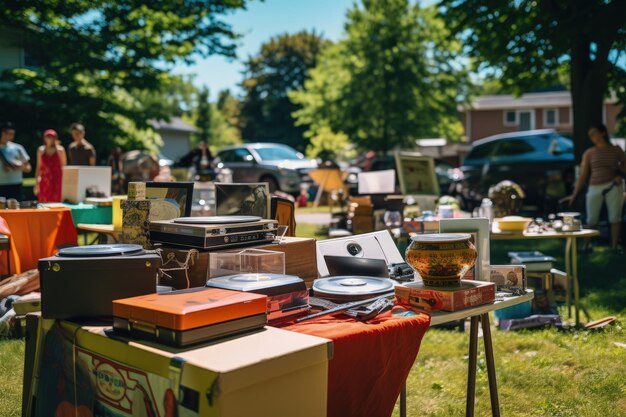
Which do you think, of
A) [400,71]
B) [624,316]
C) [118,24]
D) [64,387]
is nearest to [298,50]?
[400,71]

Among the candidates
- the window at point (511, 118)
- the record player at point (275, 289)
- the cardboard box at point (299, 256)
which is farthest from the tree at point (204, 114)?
the record player at point (275, 289)

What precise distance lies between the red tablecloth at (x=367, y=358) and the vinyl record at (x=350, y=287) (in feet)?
0.63

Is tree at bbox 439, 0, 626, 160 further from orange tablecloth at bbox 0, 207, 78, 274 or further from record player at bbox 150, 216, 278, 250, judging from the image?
record player at bbox 150, 216, 278, 250

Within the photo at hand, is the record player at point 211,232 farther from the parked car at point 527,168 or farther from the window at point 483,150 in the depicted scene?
the window at point 483,150

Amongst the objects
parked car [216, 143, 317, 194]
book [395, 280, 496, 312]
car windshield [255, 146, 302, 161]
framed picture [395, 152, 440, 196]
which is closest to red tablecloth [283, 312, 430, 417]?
book [395, 280, 496, 312]

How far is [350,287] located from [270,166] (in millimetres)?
15336

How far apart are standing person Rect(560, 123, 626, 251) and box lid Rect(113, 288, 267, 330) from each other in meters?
6.79

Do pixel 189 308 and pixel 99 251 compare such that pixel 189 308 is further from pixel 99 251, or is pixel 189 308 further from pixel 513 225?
pixel 513 225

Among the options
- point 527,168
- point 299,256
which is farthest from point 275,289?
point 527,168

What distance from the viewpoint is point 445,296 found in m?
2.31

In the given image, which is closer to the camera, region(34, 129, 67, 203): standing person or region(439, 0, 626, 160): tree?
region(34, 129, 67, 203): standing person

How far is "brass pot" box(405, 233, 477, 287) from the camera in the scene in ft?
7.68

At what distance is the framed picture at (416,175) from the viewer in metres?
7.51

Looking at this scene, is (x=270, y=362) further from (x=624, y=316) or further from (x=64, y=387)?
(x=624, y=316)
